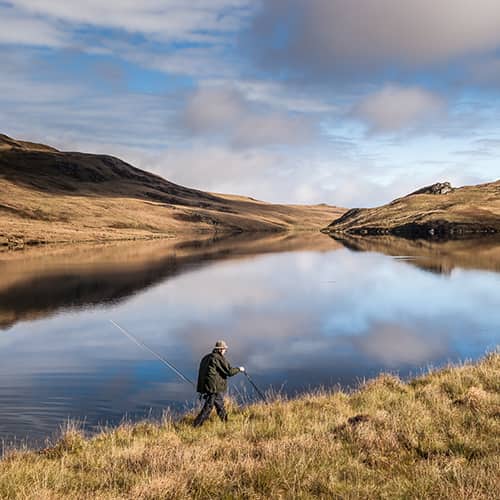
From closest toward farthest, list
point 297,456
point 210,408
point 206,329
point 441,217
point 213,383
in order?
point 297,456
point 210,408
point 213,383
point 206,329
point 441,217

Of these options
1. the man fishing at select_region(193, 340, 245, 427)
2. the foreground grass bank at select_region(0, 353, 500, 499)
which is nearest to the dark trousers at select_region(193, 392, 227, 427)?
the man fishing at select_region(193, 340, 245, 427)

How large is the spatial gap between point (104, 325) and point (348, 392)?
1875cm

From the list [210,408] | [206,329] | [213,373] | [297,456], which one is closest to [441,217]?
[206,329]

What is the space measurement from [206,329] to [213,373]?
1638cm

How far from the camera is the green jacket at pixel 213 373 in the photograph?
1345 centimetres

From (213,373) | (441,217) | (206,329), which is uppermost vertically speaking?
(441,217)

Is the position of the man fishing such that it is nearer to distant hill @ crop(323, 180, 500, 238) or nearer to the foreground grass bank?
the foreground grass bank

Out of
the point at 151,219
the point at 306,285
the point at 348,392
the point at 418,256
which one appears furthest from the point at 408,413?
the point at 151,219

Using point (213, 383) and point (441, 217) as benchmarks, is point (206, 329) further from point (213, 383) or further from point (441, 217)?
point (441, 217)

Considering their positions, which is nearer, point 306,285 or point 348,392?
point 348,392

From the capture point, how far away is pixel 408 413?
40.7 feet

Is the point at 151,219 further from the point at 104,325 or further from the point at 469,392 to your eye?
the point at 469,392

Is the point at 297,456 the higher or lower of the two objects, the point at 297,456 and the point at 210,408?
the higher

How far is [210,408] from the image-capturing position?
43.7 feet
